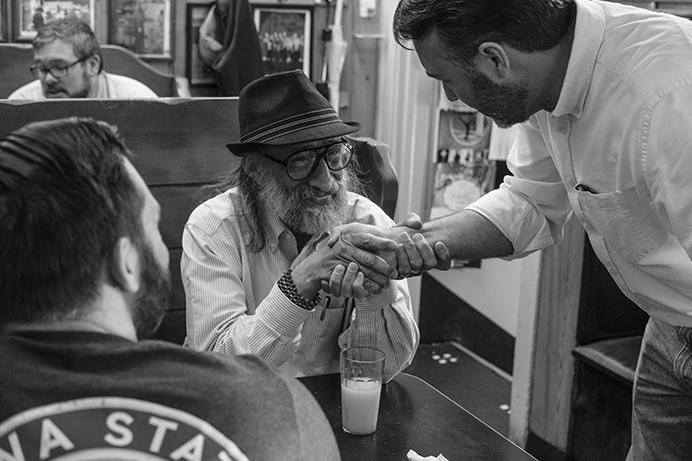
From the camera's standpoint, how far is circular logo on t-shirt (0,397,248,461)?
1.06 meters

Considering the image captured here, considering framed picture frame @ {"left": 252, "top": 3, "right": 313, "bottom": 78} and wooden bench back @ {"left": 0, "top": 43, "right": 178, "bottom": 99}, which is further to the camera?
framed picture frame @ {"left": 252, "top": 3, "right": 313, "bottom": 78}

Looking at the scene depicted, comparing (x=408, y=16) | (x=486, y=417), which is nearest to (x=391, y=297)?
(x=408, y=16)

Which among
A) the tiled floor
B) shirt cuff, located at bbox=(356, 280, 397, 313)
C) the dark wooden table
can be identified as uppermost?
shirt cuff, located at bbox=(356, 280, 397, 313)

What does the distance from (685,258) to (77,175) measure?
1428 mm

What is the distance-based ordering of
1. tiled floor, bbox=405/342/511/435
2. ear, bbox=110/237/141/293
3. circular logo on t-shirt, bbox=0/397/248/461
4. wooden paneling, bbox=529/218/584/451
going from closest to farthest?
circular logo on t-shirt, bbox=0/397/248/461 → ear, bbox=110/237/141/293 → wooden paneling, bbox=529/218/584/451 → tiled floor, bbox=405/342/511/435

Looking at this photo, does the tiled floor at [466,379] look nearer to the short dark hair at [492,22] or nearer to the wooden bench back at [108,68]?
the wooden bench back at [108,68]

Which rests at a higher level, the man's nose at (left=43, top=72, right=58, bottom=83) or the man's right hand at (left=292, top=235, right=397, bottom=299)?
the man's nose at (left=43, top=72, right=58, bottom=83)

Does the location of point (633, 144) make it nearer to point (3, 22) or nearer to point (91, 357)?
point (91, 357)

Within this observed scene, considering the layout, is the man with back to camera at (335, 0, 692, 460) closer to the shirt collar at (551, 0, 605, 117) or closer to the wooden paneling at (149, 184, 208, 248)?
the shirt collar at (551, 0, 605, 117)

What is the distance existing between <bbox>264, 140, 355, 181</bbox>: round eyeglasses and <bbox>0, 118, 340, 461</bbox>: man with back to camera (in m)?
1.18

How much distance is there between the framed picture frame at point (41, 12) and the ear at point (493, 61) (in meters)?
3.08

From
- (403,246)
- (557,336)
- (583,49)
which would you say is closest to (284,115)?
(403,246)

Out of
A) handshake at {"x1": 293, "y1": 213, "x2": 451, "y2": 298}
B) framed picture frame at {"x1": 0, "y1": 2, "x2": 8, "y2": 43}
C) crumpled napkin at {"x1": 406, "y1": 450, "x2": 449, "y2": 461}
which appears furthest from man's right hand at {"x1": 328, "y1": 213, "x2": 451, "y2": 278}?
framed picture frame at {"x1": 0, "y1": 2, "x2": 8, "y2": 43}

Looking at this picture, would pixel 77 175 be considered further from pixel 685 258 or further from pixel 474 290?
pixel 474 290
